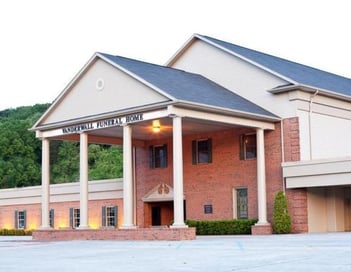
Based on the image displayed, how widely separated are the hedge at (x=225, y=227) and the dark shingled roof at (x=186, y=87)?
17.5 ft

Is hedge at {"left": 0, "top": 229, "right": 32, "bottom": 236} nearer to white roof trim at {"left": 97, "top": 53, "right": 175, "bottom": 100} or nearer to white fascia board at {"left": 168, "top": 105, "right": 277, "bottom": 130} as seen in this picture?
white roof trim at {"left": 97, "top": 53, "right": 175, "bottom": 100}

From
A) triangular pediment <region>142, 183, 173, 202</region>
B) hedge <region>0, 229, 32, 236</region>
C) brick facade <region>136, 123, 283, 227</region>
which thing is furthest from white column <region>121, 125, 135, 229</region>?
hedge <region>0, 229, 32, 236</region>

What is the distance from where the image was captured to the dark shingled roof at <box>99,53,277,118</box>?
3146cm

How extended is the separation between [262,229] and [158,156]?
31.4 feet

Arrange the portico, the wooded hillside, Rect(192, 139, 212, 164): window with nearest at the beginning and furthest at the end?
1. the portico
2. Rect(192, 139, 212, 164): window
3. the wooded hillside

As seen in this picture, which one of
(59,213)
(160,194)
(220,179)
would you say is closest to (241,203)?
(220,179)

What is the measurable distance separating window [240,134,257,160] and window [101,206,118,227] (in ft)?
34.8

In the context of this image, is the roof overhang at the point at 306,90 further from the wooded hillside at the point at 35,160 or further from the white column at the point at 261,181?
the wooded hillside at the point at 35,160

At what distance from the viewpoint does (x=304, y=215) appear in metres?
33.3

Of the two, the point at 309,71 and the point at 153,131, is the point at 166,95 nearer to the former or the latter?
the point at 153,131

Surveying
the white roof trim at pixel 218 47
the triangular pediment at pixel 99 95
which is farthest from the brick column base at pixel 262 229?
the triangular pediment at pixel 99 95

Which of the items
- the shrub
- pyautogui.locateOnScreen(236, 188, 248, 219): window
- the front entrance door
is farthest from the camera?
the front entrance door

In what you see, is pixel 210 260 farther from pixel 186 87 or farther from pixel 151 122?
pixel 186 87

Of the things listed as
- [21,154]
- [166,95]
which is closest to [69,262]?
[166,95]
